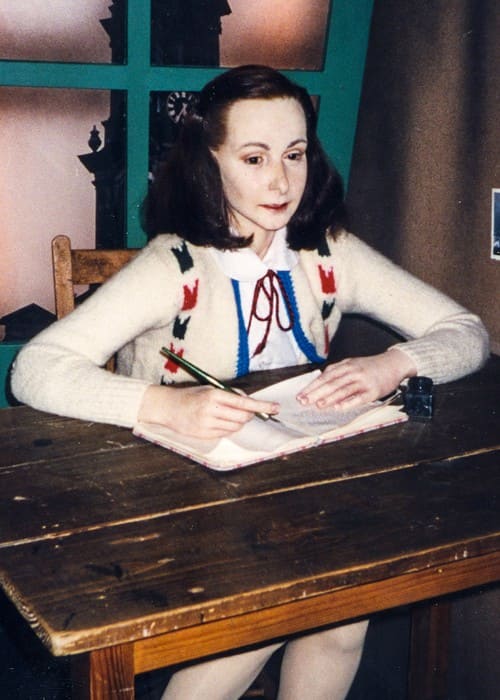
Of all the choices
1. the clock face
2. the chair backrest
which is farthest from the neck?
the clock face

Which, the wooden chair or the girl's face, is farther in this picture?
the wooden chair

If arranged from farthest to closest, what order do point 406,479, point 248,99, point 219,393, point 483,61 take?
1. point 483,61
2. point 248,99
3. point 219,393
4. point 406,479

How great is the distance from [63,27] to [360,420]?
4.34 feet

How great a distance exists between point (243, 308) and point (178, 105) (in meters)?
0.81

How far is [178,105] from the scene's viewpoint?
2389mm

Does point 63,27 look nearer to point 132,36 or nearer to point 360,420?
point 132,36

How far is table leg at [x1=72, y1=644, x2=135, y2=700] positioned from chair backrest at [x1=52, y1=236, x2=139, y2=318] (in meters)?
1.07

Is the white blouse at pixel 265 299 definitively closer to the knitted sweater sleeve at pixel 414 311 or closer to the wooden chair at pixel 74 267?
the knitted sweater sleeve at pixel 414 311

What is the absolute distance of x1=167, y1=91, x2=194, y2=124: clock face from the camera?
238 cm

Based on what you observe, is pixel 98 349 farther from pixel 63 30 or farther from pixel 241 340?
pixel 63 30

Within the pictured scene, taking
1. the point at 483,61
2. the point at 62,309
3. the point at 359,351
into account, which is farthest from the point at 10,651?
the point at 483,61

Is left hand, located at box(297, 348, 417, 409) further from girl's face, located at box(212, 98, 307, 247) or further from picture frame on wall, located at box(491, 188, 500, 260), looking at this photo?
picture frame on wall, located at box(491, 188, 500, 260)

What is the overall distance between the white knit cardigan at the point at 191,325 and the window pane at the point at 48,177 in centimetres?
57

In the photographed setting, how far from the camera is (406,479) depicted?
1.26m
